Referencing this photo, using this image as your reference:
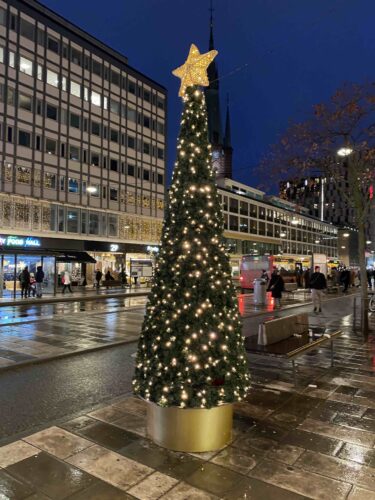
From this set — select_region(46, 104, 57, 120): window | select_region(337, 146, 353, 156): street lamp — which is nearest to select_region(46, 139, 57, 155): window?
select_region(46, 104, 57, 120): window

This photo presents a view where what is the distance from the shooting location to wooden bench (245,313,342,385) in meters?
6.54

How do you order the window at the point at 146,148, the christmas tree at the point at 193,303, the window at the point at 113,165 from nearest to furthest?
the christmas tree at the point at 193,303 < the window at the point at 113,165 < the window at the point at 146,148

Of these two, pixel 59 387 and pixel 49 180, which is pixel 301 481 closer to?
pixel 59 387

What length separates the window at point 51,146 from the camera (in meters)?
37.4

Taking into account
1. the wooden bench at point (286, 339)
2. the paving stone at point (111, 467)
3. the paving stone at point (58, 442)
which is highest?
the wooden bench at point (286, 339)

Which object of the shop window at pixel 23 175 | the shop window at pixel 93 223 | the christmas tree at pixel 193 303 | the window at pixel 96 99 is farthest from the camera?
the window at pixel 96 99

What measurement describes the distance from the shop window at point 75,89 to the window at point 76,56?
2.16 metres

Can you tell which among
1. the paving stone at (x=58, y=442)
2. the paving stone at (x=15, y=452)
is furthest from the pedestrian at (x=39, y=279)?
the paving stone at (x=15, y=452)

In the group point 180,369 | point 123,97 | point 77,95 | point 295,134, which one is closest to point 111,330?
point 295,134

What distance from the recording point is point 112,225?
43.7 meters

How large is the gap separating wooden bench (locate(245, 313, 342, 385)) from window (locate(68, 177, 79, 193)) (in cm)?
3447

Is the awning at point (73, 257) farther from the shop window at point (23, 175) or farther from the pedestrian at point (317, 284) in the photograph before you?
the pedestrian at point (317, 284)

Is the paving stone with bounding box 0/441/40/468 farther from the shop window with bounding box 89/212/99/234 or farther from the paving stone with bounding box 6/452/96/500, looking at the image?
the shop window with bounding box 89/212/99/234

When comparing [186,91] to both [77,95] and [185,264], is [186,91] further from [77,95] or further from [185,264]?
[77,95]
